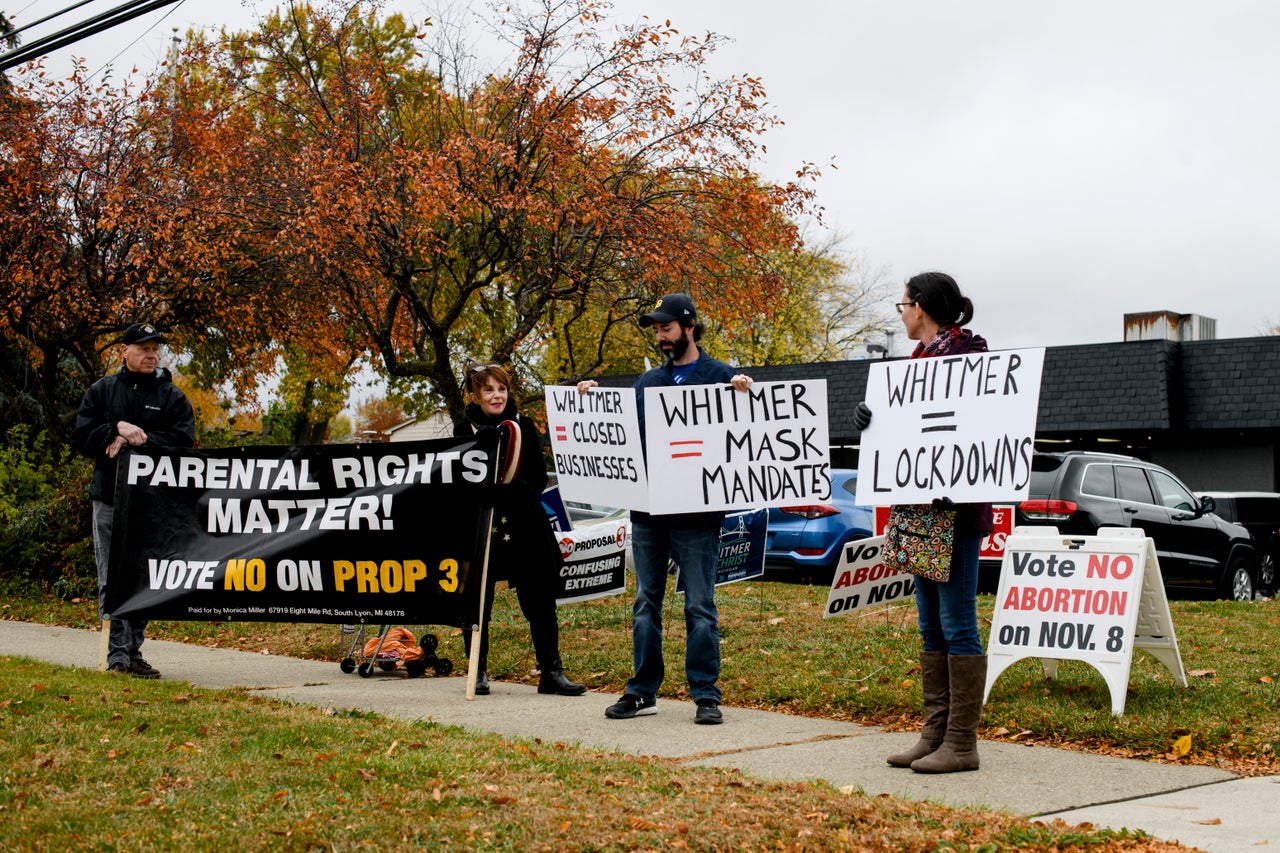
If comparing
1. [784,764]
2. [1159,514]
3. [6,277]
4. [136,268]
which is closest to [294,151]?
[136,268]

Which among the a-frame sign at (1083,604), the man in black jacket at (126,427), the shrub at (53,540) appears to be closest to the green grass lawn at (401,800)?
the a-frame sign at (1083,604)

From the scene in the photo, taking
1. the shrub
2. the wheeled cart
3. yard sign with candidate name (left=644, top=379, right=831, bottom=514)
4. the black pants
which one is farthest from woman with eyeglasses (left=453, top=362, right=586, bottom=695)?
the shrub

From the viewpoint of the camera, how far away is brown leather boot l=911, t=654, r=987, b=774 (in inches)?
210

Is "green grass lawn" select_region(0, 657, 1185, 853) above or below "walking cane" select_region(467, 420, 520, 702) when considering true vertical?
below

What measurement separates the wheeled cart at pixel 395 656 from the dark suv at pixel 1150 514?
21.9ft

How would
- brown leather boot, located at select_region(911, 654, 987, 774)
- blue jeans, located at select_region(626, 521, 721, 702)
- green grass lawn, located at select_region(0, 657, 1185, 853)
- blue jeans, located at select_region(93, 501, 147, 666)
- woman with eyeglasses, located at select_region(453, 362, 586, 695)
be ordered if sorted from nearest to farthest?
green grass lawn, located at select_region(0, 657, 1185, 853), brown leather boot, located at select_region(911, 654, 987, 774), blue jeans, located at select_region(626, 521, 721, 702), woman with eyeglasses, located at select_region(453, 362, 586, 695), blue jeans, located at select_region(93, 501, 147, 666)

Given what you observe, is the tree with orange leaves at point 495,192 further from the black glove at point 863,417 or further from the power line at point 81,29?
the black glove at point 863,417

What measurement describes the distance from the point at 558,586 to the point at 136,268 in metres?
13.2

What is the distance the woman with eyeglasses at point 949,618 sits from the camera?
17.7 ft

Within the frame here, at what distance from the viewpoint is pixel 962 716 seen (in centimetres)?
539

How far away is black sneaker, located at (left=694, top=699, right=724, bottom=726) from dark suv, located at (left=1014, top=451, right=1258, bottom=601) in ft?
23.2

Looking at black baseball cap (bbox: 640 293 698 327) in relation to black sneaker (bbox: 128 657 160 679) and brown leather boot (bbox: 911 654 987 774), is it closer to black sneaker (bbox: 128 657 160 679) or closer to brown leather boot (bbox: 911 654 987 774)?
brown leather boot (bbox: 911 654 987 774)

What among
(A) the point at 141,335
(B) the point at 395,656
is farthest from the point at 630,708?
(A) the point at 141,335

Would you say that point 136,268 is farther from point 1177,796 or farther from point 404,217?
point 1177,796
